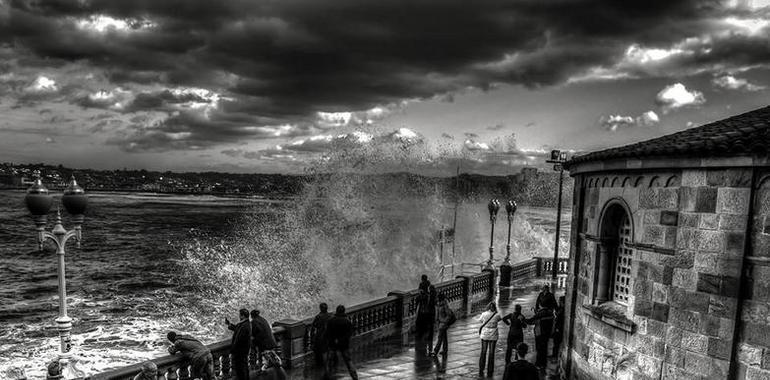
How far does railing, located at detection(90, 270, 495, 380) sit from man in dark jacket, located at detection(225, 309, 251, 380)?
335 mm

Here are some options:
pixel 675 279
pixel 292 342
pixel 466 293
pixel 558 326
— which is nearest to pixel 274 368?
pixel 292 342

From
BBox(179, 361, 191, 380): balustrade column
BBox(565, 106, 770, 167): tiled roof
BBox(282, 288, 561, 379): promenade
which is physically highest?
BBox(565, 106, 770, 167): tiled roof

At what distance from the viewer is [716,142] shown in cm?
800

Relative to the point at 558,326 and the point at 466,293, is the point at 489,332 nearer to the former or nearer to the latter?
the point at 558,326

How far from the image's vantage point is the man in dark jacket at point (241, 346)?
10.1 meters

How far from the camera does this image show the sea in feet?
99.7

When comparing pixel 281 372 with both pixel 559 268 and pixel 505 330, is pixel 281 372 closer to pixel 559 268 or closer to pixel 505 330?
pixel 505 330

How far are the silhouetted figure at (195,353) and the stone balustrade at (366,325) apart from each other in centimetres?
15

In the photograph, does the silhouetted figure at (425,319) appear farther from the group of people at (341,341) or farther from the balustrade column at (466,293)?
the balustrade column at (466,293)

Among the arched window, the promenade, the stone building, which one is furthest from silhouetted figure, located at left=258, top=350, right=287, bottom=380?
the arched window

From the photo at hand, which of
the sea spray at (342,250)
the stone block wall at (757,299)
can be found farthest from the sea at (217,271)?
the stone block wall at (757,299)

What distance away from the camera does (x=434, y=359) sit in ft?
43.5

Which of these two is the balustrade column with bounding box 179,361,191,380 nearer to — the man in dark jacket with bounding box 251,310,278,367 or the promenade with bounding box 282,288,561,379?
the man in dark jacket with bounding box 251,310,278,367

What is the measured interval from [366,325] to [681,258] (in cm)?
838
